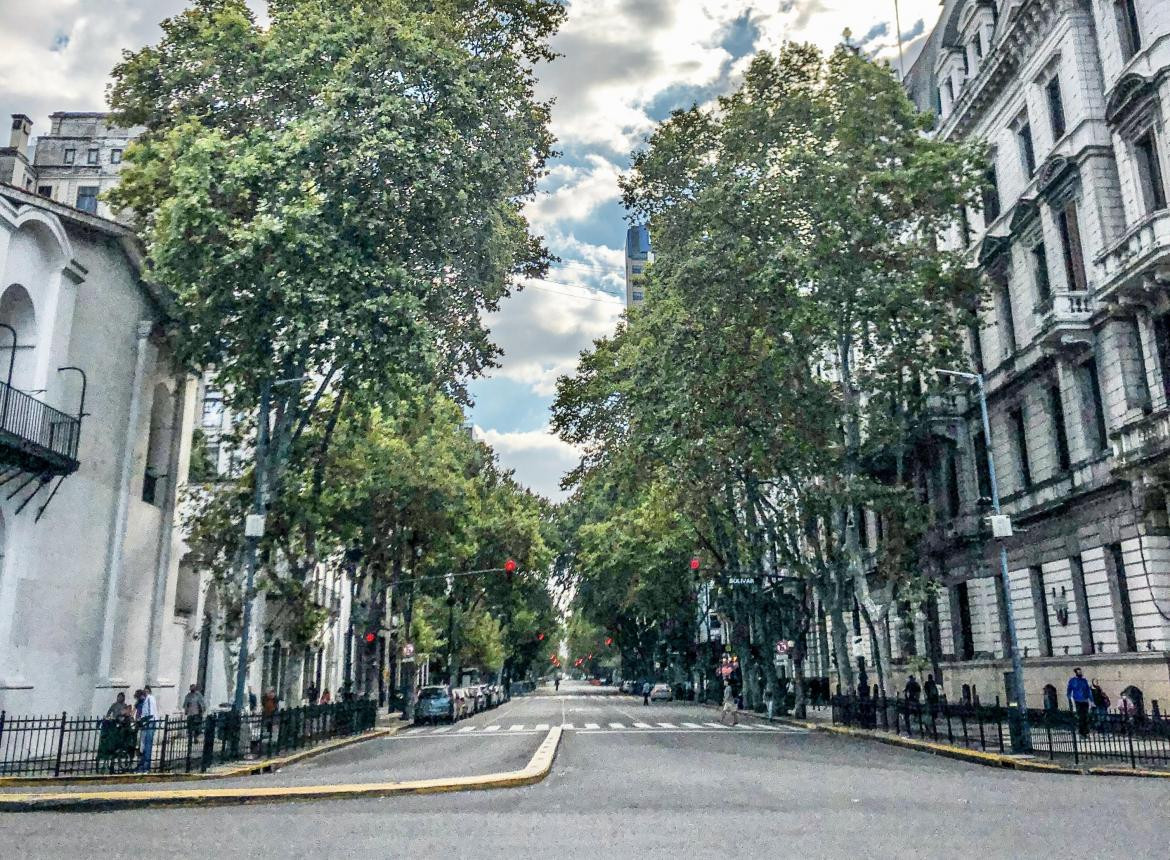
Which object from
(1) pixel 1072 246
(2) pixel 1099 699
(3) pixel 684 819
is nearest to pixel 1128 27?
(1) pixel 1072 246

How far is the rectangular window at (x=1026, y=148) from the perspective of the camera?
3120 cm

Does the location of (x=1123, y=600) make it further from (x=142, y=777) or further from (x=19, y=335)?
(x=19, y=335)

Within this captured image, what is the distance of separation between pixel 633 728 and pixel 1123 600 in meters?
15.0

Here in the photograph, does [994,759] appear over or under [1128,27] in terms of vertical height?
under

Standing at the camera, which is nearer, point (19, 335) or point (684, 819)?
point (684, 819)

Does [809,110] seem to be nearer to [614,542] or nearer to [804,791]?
[804,791]

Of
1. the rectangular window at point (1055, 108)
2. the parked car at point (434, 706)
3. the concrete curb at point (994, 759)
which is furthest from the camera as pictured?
the parked car at point (434, 706)

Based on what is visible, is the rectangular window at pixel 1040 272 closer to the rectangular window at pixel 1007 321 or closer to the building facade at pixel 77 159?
the rectangular window at pixel 1007 321

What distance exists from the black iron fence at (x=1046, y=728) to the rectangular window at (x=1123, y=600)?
2.23m

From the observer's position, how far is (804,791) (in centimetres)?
1355

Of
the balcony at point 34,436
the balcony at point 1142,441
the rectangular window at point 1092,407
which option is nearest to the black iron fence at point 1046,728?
the balcony at point 1142,441

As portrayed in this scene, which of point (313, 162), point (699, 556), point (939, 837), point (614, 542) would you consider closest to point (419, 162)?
point (313, 162)

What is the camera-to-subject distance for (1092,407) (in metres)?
27.2

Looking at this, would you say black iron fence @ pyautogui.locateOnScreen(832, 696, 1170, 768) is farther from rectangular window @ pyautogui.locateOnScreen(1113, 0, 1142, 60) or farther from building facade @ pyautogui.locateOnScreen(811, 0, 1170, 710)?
rectangular window @ pyautogui.locateOnScreen(1113, 0, 1142, 60)
